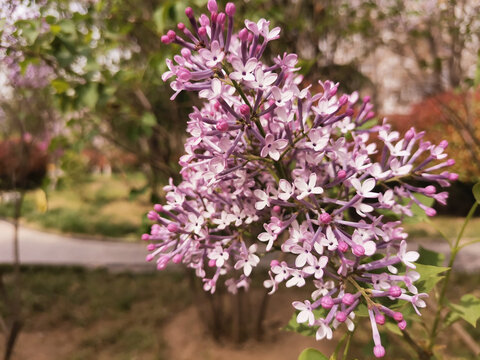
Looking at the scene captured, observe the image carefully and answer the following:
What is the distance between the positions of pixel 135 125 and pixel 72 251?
6521 mm

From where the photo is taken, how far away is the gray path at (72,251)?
773 cm

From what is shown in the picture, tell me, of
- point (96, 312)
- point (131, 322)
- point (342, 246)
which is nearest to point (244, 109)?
point (342, 246)

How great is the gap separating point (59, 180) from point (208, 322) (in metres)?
2.14

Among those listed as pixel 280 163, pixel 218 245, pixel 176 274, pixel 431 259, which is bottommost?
pixel 176 274

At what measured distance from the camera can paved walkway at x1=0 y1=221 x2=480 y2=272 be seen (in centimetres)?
741

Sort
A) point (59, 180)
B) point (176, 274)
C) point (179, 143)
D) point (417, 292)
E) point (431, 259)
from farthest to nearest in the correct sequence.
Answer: point (176, 274), point (179, 143), point (59, 180), point (431, 259), point (417, 292)

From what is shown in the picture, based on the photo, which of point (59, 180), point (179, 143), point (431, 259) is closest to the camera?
point (431, 259)

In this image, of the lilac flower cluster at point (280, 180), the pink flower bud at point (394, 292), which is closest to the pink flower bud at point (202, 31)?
the lilac flower cluster at point (280, 180)

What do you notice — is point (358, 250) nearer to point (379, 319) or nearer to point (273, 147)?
point (379, 319)

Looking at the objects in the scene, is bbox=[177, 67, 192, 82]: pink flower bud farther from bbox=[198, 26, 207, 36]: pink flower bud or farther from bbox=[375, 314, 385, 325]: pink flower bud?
bbox=[375, 314, 385, 325]: pink flower bud

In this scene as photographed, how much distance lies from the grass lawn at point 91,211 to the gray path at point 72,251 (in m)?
0.45

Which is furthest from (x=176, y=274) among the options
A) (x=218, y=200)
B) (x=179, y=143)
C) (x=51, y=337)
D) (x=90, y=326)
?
(x=218, y=200)

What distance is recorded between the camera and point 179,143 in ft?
13.0

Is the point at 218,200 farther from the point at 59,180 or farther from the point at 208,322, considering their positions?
the point at 208,322
